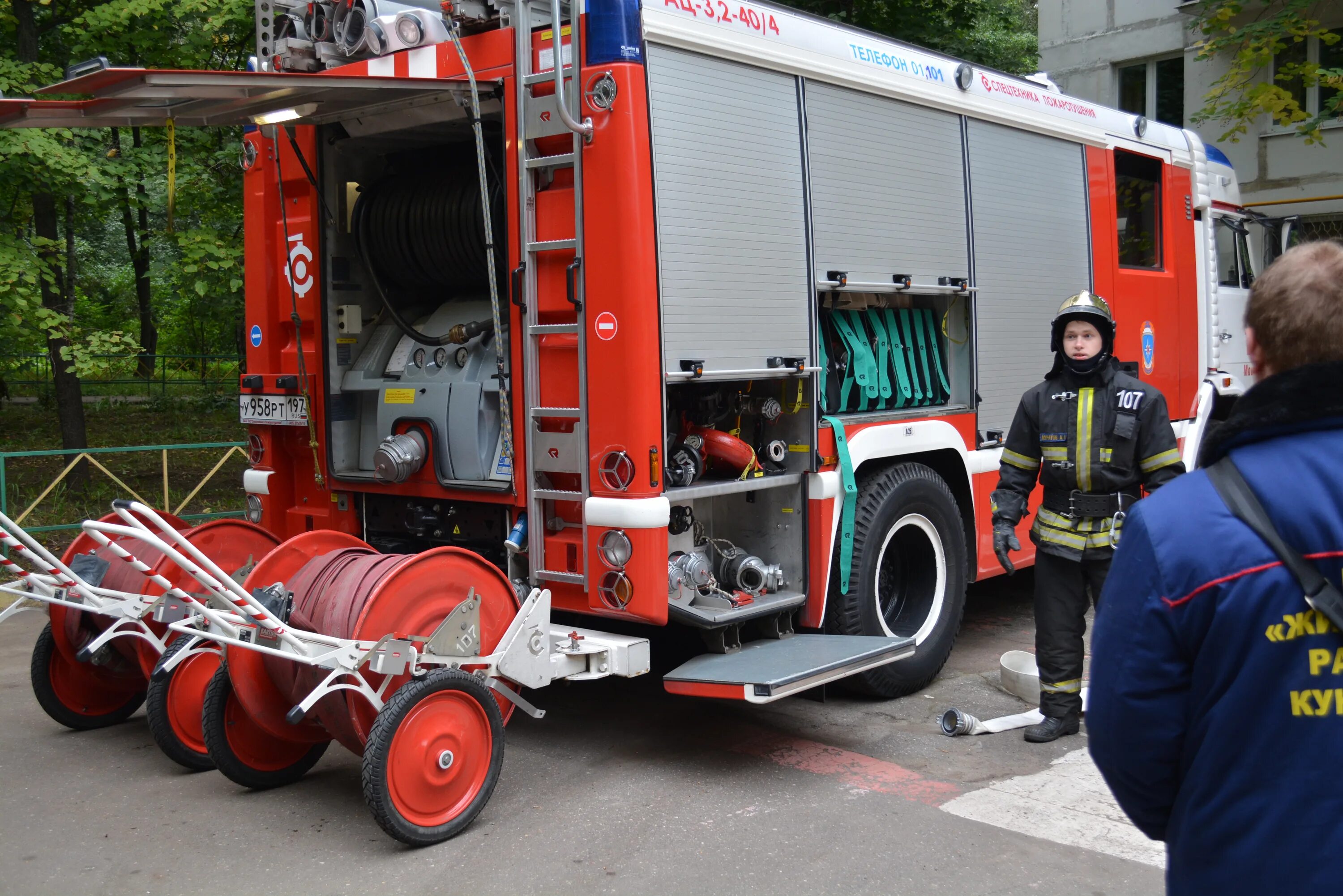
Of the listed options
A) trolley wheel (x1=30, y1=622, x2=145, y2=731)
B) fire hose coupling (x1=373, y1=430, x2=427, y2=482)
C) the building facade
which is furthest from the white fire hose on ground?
the building facade

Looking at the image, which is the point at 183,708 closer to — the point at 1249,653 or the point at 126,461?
the point at 1249,653

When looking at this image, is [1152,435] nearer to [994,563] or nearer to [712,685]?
[994,563]

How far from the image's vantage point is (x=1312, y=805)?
170cm

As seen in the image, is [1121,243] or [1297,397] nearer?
[1297,397]

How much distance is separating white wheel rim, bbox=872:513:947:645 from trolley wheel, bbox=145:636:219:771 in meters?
3.10

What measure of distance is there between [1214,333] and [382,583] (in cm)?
677

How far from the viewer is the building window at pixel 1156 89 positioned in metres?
19.2

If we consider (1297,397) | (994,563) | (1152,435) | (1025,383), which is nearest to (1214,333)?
(1025,383)

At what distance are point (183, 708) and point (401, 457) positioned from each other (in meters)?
1.36

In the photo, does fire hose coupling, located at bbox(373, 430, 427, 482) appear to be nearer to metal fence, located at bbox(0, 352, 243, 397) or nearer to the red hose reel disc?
the red hose reel disc

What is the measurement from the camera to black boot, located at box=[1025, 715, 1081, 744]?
5.25 meters

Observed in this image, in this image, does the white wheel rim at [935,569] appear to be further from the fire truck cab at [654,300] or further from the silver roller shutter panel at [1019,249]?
the silver roller shutter panel at [1019,249]

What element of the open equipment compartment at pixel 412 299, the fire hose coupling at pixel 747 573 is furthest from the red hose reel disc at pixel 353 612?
the fire hose coupling at pixel 747 573

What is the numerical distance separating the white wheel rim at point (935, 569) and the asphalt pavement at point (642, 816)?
1.39 feet
